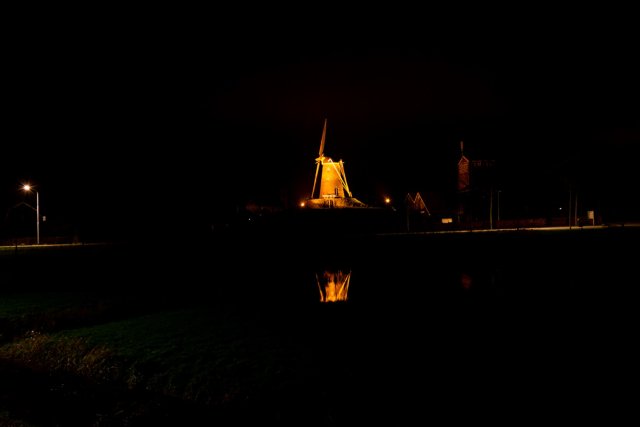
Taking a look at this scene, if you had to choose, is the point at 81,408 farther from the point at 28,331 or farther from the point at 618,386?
the point at 618,386

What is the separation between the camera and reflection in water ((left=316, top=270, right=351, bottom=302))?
16.3 m

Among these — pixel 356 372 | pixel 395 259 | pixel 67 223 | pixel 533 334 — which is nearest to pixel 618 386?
pixel 533 334

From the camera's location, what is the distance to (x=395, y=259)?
84.6 ft

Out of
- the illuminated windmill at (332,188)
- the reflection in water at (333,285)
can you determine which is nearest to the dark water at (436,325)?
the reflection in water at (333,285)

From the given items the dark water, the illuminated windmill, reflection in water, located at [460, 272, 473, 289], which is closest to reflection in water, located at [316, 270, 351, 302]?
the dark water

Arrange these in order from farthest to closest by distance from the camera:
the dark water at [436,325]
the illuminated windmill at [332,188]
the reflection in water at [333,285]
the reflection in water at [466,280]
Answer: the illuminated windmill at [332,188]
the reflection in water at [466,280]
the reflection in water at [333,285]
the dark water at [436,325]

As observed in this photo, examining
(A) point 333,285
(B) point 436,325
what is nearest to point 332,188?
(A) point 333,285

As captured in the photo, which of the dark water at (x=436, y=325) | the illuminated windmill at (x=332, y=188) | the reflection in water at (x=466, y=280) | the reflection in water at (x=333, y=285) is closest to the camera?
the dark water at (x=436, y=325)

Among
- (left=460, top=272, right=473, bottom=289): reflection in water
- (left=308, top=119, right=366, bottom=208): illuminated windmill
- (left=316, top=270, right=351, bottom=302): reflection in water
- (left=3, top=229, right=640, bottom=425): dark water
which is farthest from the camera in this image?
(left=308, top=119, right=366, bottom=208): illuminated windmill

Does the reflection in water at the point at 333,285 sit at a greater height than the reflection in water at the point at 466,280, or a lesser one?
lesser

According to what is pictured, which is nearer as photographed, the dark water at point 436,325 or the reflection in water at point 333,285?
the dark water at point 436,325

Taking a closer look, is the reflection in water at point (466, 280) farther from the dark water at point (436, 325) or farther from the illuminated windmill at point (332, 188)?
the illuminated windmill at point (332, 188)

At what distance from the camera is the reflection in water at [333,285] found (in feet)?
53.6

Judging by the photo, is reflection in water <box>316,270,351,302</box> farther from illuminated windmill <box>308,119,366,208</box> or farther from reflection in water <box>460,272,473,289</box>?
illuminated windmill <box>308,119,366,208</box>
